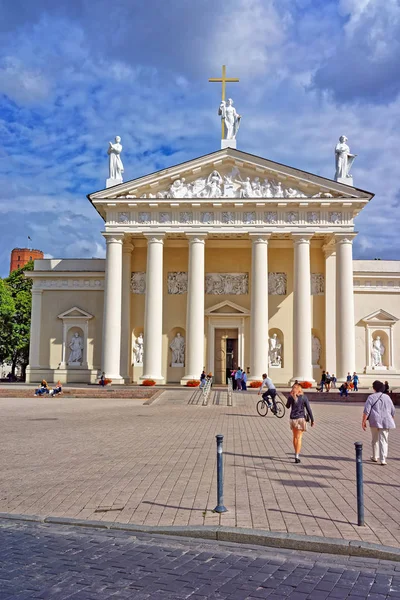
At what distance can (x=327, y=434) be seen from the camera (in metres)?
17.7

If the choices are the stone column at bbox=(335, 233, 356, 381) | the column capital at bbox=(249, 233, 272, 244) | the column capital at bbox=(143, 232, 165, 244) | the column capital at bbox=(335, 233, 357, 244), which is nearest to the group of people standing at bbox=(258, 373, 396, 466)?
the stone column at bbox=(335, 233, 356, 381)

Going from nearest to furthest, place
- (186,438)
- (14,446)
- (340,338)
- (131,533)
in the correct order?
(131,533) → (14,446) → (186,438) → (340,338)

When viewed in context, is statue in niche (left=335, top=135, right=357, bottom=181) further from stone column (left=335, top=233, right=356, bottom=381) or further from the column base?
the column base

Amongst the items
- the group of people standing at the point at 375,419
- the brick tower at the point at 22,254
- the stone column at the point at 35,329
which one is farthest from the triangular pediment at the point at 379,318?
the brick tower at the point at 22,254

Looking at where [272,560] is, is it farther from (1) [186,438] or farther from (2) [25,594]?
(1) [186,438]

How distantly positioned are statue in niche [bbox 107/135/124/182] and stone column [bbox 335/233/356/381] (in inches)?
646

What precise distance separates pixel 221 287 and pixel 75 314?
11437 mm

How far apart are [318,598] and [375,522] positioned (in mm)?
2751

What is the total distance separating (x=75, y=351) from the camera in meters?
46.4

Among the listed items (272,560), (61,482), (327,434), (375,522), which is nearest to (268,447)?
(327,434)

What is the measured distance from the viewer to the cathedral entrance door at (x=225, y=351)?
149 feet

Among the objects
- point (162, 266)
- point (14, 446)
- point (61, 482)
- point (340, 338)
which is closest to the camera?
point (61, 482)

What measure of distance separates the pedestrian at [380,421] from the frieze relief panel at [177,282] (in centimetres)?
3325

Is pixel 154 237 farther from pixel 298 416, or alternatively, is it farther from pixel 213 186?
pixel 298 416
